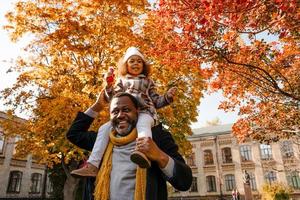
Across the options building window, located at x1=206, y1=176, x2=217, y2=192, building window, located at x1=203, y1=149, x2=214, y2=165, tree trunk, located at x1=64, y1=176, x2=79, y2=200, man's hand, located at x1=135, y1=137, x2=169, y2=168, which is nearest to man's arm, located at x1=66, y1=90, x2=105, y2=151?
man's hand, located at x1=135, y1=137, x2=169, y2=168

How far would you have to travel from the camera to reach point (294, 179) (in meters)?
28.6

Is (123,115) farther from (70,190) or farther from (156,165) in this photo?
(70,190)

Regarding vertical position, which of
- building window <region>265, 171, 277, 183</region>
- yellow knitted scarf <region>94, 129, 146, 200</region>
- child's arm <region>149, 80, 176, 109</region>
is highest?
building window <region>265, 171, 277, 183</region>

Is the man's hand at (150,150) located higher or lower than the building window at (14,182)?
lower

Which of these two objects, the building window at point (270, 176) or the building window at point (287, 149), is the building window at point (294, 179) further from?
the building window at point (287, 149)

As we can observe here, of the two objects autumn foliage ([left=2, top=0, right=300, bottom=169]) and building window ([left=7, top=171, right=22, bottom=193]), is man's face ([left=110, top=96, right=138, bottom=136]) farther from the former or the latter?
building window ([left=7, top=171, right=22, bottom=193])

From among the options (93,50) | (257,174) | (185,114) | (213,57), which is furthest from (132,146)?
(257,174)

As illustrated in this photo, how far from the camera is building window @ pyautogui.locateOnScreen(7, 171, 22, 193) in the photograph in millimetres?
21906

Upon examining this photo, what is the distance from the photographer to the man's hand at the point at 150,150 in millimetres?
1559

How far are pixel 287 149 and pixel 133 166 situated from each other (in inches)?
1330

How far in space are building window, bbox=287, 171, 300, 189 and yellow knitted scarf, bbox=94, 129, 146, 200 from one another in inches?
1283

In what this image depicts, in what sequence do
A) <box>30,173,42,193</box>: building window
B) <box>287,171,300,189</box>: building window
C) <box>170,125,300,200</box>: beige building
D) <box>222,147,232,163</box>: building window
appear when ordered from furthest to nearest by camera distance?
<box>222,147,232,163</box>: building window < <box>170,125,300,200</box>: beige building < <box>287,171,300,189</box>: building window < <box>30,173,42,193</box>: building window

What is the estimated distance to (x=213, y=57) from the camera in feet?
25.1

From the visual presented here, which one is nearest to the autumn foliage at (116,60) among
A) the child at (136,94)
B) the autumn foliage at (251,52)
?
the autumn foliage at (251,52)
